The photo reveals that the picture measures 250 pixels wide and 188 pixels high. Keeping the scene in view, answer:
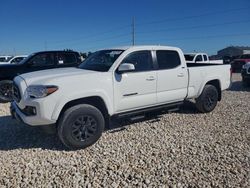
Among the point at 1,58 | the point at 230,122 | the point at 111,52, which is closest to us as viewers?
the point at 111,52

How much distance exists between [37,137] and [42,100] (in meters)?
1.43

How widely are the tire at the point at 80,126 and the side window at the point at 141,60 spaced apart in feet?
4.39

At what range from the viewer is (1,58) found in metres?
21.4

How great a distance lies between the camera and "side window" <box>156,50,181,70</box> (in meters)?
5.79

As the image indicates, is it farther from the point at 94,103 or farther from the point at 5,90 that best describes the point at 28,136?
the point at 5,90

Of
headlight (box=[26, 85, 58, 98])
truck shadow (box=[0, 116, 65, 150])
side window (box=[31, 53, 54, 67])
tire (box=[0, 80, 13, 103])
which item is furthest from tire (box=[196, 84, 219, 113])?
tire (box=[0, 80, 13, 103])

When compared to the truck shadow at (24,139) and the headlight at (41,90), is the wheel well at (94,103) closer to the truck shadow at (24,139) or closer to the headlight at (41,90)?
the headlight at (41,90)

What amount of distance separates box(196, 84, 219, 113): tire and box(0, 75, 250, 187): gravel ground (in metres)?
0.72

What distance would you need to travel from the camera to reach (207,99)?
6.97m

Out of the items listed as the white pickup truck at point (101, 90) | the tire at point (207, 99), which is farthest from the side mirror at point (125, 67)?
the tire at point (207, 99)

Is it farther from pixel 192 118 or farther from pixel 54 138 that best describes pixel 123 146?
pixel 192 118

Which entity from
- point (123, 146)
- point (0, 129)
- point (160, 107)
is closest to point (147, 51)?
point (160, 107)

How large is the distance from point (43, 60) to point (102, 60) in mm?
4651

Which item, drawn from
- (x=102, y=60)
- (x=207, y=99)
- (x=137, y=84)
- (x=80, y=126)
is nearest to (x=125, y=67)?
(x=137, y=84)
